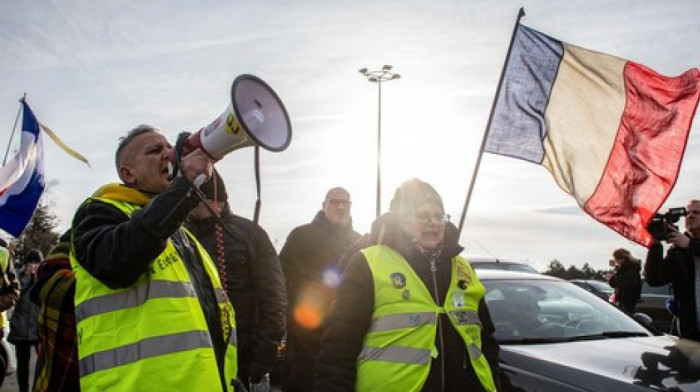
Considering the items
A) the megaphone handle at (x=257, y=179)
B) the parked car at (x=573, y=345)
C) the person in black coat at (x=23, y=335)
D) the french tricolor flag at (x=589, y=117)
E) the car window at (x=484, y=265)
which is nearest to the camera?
the megaphone handle at (x=257, y=179)

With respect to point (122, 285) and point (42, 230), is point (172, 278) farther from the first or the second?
point (42, 230)

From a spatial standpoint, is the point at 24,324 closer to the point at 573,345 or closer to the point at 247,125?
the point at 573,345

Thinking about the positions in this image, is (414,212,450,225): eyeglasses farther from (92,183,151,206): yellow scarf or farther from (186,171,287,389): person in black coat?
(92,183,151,206): yellow scarf

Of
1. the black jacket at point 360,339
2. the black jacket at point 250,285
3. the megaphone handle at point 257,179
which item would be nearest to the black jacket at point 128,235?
the megaphone handle at point 257,179

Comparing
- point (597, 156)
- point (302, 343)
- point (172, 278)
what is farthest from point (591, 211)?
point (172, 278)

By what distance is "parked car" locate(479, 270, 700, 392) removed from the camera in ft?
10.7

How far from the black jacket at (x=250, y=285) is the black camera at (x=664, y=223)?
9.54 feet

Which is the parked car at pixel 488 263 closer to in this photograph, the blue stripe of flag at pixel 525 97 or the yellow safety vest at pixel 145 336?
the blue stripe of flag at pixel 525 97

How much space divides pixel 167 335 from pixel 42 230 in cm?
5009

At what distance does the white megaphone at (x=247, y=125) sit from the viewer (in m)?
1.93

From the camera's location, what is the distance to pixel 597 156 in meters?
4.99

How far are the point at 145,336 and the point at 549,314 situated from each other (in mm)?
3407

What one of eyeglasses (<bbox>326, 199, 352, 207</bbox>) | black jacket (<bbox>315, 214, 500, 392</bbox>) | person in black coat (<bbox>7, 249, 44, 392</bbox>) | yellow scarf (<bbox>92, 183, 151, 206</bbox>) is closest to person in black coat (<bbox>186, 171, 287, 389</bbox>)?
black jacket (<bbox>315, 214, 500, 392</bbox>)

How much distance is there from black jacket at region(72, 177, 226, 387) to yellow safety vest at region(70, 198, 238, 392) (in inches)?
2.5
